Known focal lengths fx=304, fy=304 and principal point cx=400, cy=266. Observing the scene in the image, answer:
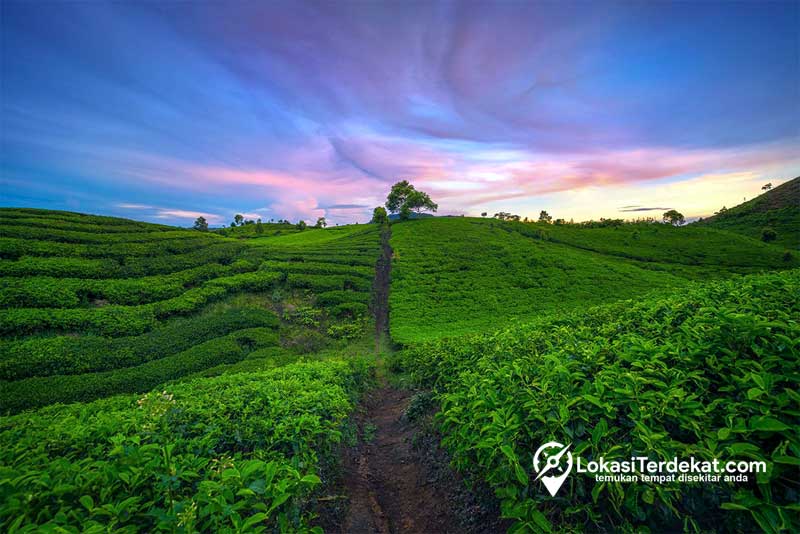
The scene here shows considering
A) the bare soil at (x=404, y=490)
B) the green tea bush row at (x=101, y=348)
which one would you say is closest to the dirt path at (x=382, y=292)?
the green tea bush row at (x=101, y=348)

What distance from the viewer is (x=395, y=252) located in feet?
129

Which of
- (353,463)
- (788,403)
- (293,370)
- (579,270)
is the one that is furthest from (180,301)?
(579,270)

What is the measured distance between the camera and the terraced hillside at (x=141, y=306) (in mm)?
12984

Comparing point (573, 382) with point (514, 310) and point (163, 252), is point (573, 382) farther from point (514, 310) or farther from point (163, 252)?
point (163, 252)

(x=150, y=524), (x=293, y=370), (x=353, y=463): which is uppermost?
(x=150, y=524)

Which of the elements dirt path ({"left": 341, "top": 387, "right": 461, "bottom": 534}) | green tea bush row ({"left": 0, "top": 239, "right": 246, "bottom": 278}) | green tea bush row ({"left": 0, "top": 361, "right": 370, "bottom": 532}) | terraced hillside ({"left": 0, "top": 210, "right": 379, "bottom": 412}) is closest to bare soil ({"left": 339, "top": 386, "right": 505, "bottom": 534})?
dirt path ({"left": 341, "top": 387, "right": 461, "bottom": 534})

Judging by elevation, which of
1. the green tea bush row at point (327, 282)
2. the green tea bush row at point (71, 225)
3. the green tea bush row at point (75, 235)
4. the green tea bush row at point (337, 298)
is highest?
the green tea bush row at point (71, 225)

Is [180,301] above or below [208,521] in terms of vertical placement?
below

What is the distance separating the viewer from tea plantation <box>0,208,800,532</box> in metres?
2.57

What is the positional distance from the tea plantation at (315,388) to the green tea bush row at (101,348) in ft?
0.27

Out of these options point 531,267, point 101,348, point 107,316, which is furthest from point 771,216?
point 107,316

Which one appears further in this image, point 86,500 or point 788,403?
point 86,500

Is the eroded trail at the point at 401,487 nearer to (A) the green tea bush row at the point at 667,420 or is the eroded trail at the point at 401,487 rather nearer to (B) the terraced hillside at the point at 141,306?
(A) the green tea bush row at the point at 667,420

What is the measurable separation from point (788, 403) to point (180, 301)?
944 inches
